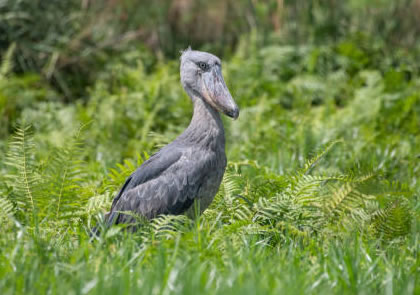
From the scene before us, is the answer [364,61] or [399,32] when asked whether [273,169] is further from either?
[399,32]

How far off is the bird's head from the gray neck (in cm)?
6

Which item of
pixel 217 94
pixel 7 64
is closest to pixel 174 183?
pixel 217 94

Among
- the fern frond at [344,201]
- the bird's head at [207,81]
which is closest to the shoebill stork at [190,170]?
the bird's head at [207,81]

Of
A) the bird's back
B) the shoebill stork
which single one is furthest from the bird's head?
the bird's back

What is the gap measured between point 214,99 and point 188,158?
1.35ft

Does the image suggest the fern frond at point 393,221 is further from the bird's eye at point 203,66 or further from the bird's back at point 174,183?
the bird's eye at point 203,66

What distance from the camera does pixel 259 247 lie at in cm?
317

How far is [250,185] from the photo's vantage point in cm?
429

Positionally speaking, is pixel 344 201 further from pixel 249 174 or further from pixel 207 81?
pixel 207 81

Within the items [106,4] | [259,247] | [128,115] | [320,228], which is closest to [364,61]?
[128,115]

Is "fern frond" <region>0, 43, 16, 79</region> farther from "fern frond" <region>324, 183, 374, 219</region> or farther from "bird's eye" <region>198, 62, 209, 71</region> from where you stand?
"fern frond" <region>324, 183, 374, 219</region>

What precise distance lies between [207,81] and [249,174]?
1306mm

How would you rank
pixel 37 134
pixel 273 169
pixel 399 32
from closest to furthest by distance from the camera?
pixel 273 169 < pixel 37 134 < pixel 399 32

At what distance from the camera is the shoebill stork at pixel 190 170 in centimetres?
357
